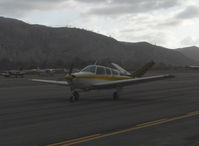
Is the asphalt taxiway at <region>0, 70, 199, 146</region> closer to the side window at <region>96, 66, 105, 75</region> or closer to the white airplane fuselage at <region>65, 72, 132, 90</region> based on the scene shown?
the white airplane fuselage at <region>65, 72, 132, 90</region>

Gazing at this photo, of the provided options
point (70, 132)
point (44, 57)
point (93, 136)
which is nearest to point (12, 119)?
point (70, 132)

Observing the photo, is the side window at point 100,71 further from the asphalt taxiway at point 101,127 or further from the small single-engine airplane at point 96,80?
the asphalt taxiway at point 101,127

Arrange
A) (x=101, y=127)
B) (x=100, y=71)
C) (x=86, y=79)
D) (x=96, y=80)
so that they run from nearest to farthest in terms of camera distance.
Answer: (x=101, y=127) → (x=86, y=79) → (x=96, y=80) → (x=100, y=71)

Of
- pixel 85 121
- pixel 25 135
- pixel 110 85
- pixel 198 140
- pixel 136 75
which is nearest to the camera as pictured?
pixel 198 140

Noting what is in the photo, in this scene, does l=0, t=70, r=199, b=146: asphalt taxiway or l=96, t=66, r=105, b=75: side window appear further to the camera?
l=96, t=66, r=105, b=75: side window

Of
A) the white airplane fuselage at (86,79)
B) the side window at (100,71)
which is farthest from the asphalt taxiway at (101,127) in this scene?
the side window at (100,71)

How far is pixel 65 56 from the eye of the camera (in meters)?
189

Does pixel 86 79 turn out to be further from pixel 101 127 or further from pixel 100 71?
pixel 101 127

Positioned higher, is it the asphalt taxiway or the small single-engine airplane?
the small single-engine airplane

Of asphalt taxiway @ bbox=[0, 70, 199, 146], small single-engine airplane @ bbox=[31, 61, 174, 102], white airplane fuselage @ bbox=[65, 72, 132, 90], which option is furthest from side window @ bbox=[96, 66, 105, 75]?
asphalt taxiway @ bbox=[0, 70, 199, 146]

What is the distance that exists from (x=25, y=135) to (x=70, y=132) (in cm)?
138

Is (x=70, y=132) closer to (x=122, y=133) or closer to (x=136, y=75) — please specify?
(x=122, y=133)

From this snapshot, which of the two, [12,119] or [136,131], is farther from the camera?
[12,119]

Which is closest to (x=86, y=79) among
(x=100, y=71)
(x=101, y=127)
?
(x=100, y=71)
